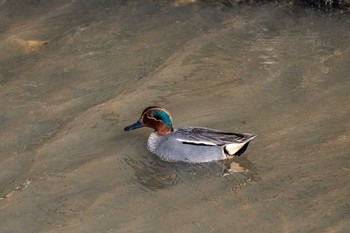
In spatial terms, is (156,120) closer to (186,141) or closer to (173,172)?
(186,141)

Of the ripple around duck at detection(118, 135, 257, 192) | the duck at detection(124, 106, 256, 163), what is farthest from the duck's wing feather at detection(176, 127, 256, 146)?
the ripple around duck at detection(118, 135, 257, 192)

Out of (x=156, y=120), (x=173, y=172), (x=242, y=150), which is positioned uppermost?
(x=156, y=120)

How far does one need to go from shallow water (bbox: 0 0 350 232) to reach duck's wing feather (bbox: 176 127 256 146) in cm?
24

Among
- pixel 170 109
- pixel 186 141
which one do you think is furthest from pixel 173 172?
pixel 170 109

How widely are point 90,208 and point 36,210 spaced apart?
0.47 m

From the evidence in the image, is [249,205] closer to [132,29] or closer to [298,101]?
[298,101]

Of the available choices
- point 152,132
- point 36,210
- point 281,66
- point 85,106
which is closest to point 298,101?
point 281,66

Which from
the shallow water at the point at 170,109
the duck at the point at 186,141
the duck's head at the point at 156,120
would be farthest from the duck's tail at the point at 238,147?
the duck's head at the point at 156,120

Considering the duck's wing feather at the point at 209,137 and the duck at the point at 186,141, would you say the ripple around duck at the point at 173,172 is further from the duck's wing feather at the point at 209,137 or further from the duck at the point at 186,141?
the duck's wing feather at the point at 209,137

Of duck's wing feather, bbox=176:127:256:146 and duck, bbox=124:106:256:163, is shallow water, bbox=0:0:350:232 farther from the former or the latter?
duck's wing feather, bbox=176:127:256:146

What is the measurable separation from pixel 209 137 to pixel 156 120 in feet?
2.11

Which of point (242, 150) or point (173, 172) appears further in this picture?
point (173, 172)

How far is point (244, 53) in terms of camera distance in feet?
32.4

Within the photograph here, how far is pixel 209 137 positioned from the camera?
820 cm
